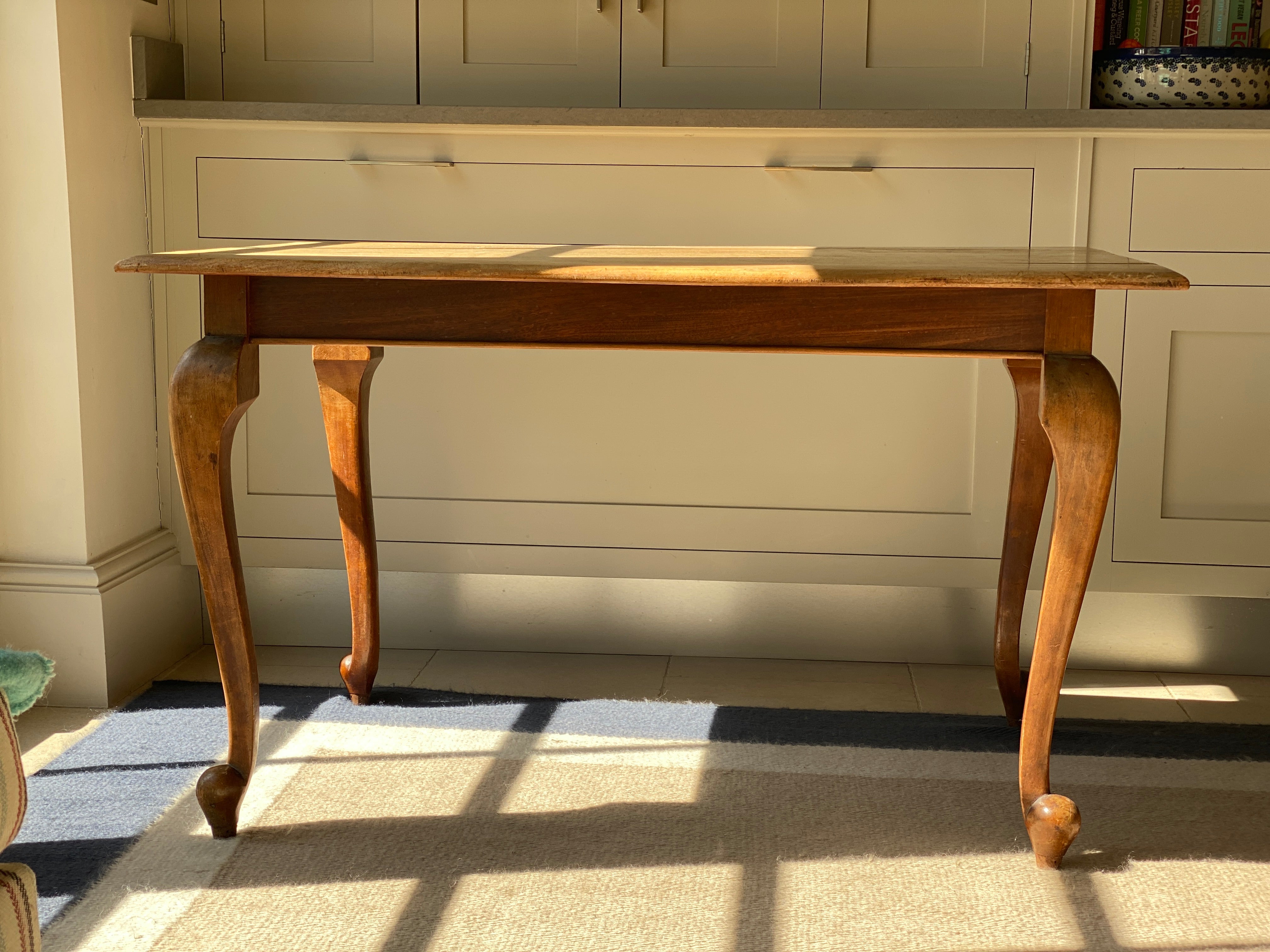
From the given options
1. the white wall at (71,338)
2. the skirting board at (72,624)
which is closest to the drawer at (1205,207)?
the white wall at (71,338)

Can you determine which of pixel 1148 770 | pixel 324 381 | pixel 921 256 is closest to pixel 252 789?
pixel 324 381

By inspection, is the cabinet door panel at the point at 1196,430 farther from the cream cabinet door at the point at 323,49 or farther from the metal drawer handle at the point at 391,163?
the cream cabinet door at the point at 323,49

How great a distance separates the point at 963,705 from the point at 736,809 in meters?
0.59

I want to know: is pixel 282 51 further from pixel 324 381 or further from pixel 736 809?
pixel 736 809

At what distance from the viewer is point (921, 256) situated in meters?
1.49

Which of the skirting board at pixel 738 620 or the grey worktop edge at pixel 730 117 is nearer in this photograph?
the grey worktop edge at pixel 730 117

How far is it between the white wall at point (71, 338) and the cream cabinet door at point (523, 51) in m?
0.50

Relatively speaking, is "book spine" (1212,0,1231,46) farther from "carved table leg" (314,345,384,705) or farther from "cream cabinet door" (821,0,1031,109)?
"carved table leg" (314,345,384,705)

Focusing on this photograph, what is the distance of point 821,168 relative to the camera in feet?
6.66

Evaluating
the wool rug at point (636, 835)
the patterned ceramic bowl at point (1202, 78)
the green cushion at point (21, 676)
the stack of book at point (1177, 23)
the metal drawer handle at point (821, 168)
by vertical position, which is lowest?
the wool rug at point (636, 835)

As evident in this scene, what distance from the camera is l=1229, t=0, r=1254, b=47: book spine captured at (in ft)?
7.11

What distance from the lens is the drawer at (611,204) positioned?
6.72 feet

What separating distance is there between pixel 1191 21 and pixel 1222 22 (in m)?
0.05

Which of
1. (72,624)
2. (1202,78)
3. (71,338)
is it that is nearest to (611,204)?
(71,338)
